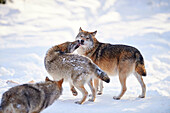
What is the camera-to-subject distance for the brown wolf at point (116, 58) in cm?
699

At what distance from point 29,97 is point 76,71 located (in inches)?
71.1

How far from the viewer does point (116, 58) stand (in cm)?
721

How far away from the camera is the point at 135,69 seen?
707 cm

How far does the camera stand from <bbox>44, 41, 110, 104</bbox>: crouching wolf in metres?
6.03

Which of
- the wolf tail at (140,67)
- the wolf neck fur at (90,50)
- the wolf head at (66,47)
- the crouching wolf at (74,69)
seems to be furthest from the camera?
the wolf neck fur at (90,50)

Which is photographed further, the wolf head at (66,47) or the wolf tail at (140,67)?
the wolf head at (66,47)

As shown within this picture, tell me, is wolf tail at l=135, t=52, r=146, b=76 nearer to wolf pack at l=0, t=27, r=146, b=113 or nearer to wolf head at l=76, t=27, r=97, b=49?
wolf pack at l=0, t=27, r=146, b=113

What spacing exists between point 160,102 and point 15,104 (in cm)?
412

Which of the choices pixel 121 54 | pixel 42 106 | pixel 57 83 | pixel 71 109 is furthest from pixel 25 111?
pixel 121 54

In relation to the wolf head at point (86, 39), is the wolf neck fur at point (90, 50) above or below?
below

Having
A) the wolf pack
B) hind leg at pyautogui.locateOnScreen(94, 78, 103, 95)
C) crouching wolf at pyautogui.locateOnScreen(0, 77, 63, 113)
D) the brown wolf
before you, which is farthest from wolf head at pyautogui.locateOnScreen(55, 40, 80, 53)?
crouching wolf at pyautogui.locateOnScreen(0, 77, 63, 113)

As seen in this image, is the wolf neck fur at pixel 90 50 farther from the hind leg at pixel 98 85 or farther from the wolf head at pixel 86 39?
the hind leg at pixel 98 85

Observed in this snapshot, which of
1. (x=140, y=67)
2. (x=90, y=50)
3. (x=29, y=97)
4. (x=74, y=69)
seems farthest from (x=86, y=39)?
(x=29, y=97)

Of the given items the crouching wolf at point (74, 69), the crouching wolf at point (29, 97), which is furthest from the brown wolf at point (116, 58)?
the crouching wolf at point (29, 97)
